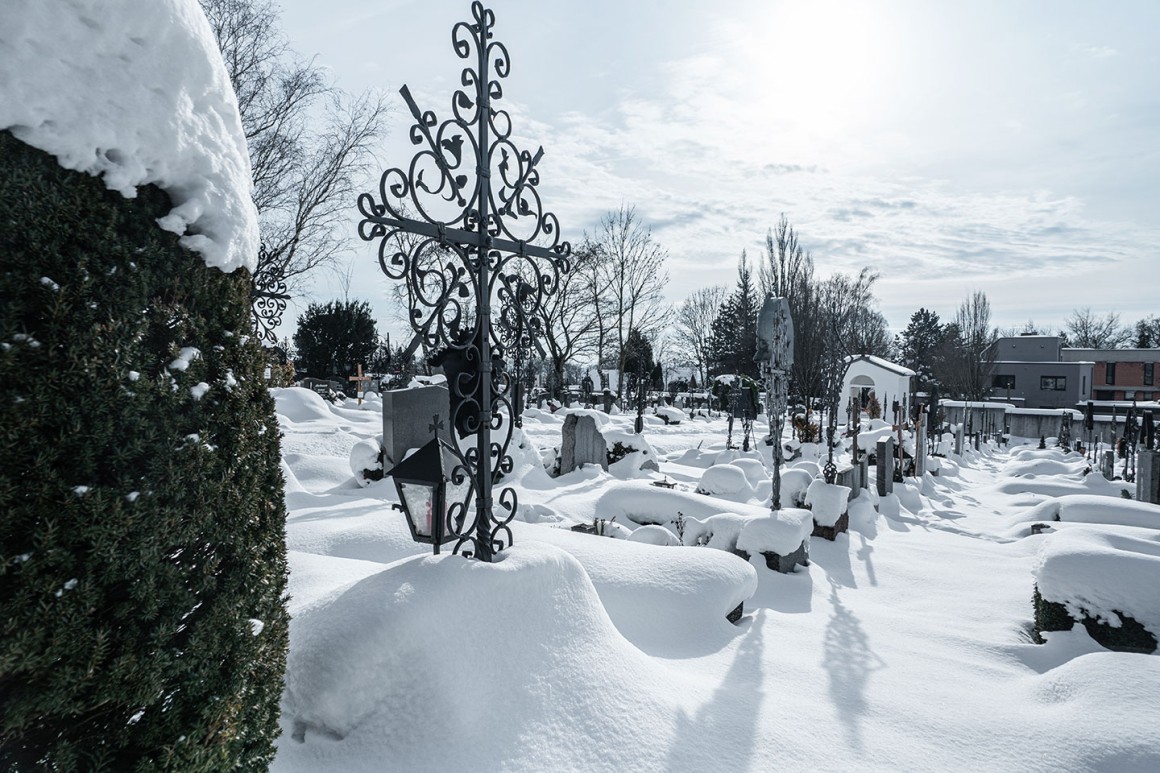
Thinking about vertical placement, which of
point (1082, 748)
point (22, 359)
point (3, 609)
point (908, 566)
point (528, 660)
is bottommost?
point (908, 566)

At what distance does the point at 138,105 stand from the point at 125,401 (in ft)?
2.36

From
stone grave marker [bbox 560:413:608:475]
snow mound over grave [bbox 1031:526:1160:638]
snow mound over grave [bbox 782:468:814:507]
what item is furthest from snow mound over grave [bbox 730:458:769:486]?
snow mound over grave [bbox 1031:526:1160:638]

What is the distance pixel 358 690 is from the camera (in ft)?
6.96

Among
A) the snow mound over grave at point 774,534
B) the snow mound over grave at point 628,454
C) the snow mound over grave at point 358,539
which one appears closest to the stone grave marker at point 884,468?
the snow mound over grave at point 628,454

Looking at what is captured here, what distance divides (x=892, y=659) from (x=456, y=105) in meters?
4.33

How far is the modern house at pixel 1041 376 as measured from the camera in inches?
1586

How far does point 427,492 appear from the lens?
2.96 metres

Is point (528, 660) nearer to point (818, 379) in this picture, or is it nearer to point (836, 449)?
point (836, 449)

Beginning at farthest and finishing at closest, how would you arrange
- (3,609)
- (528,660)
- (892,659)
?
(892,659) < (528,660) < (3,609)

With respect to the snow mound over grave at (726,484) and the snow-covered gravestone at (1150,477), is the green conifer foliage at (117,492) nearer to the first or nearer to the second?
the snow mound over grave at (726,484)

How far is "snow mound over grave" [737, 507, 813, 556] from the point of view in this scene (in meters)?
5.70

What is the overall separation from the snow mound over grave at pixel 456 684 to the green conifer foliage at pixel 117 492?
437mm

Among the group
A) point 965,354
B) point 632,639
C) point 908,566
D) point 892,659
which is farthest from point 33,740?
point 965,354

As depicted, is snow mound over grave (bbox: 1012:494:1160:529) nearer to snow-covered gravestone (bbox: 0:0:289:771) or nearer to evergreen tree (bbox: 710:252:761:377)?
snow-covered gravestone (bbox: 0:0:289:771)
